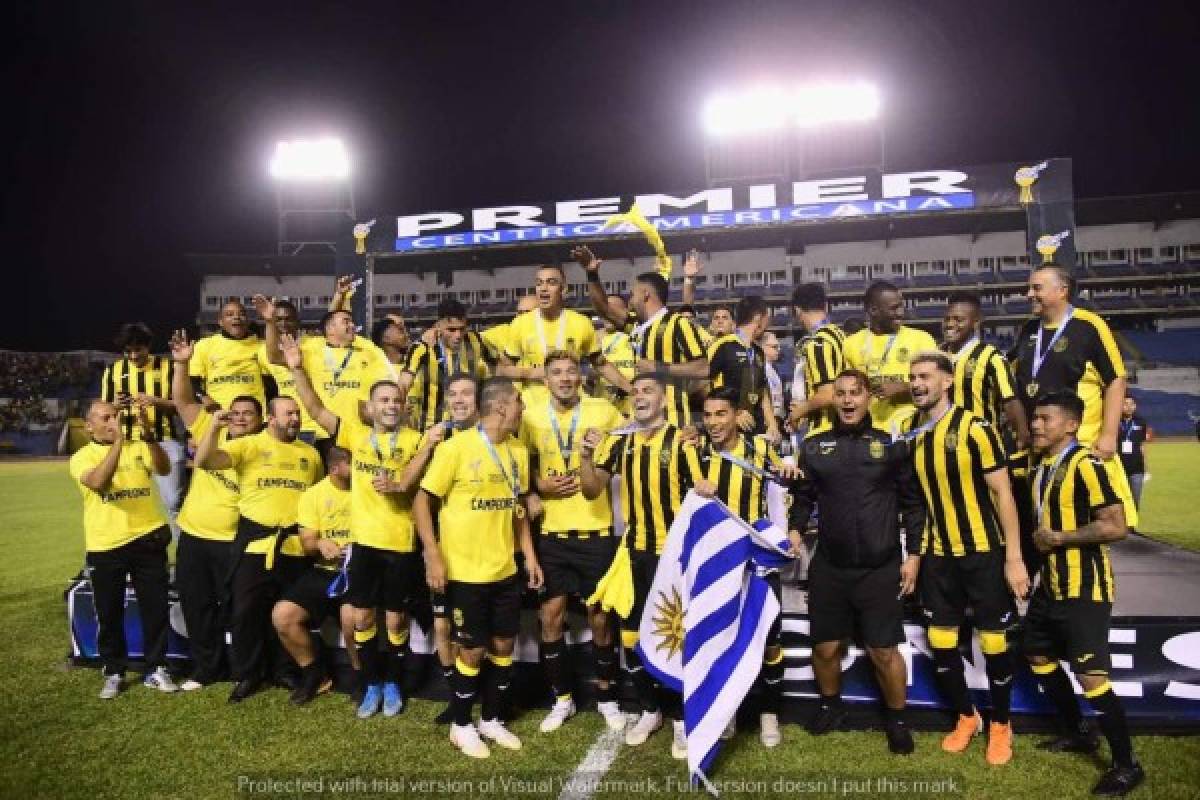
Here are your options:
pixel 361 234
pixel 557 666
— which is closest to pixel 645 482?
pixel 557 666

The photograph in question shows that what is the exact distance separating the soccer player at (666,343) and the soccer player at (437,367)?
1.04 m

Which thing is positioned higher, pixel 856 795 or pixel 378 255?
pixel 378 255

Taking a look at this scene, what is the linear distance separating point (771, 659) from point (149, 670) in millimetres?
4383

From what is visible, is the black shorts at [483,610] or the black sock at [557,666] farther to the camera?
the black sock at [557,666]

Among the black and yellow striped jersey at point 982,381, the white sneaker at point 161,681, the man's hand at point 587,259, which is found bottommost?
the white sneaker at point 161,681

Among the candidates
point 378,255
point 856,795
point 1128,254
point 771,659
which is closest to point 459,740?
point 771,659

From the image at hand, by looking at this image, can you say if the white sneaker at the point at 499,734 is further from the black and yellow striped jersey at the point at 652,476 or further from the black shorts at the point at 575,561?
the black and yellow striped jersey at the point at 652,476

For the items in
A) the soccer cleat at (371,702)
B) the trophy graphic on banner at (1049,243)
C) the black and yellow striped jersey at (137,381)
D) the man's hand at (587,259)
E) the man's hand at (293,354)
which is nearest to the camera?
the soccer cleat at (371,702)

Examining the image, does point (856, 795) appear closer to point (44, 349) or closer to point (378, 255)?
point (378, 255)

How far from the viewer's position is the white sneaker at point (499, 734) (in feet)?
14.2

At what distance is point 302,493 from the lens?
557 centimetres

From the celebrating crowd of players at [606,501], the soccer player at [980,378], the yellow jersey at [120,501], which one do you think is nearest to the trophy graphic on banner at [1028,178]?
the celebrating crowd of players at [606,501]

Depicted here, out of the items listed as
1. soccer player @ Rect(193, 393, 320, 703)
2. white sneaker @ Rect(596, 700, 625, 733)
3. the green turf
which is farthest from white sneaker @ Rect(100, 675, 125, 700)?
the green turf

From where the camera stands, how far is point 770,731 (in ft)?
14.2
